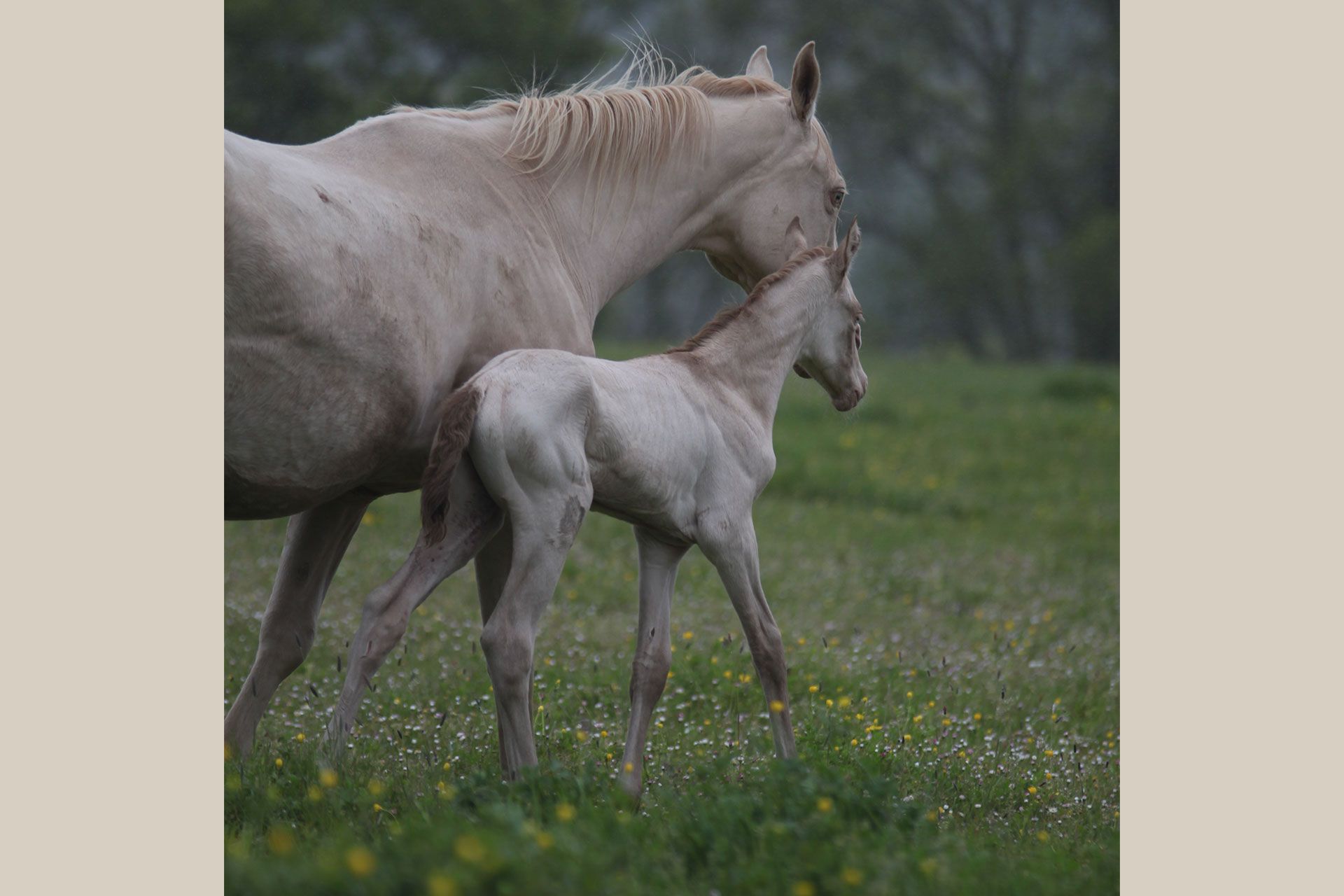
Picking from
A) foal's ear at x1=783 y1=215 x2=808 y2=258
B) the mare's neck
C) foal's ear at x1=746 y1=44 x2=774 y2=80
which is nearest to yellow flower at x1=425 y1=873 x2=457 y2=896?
the mare's neck

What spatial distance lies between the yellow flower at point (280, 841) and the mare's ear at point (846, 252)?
2.58m

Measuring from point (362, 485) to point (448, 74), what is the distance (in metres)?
17.9

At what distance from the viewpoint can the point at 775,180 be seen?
5.06 m

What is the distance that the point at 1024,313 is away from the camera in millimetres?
31781

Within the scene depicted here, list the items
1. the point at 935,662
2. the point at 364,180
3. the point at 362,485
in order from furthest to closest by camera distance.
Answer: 1. the point at 935,662
2. the point at 362,485
3. the point at 364,180

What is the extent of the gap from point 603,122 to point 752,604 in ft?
5.87

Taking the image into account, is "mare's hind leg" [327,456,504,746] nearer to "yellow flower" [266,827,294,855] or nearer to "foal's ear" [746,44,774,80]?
"yellow flower" [266,827,294,855]

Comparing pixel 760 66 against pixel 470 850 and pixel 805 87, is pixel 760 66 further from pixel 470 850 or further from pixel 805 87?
pixel 470 850

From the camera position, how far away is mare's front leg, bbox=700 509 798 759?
4.16 meters

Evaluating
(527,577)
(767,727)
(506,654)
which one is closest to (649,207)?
(527,577)

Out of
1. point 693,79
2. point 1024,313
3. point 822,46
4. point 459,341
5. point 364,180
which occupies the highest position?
point 822,46

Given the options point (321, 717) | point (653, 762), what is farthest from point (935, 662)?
point (321, 717)

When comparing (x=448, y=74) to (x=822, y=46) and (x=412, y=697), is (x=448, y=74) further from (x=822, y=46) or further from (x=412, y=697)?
(x=412, y=697)

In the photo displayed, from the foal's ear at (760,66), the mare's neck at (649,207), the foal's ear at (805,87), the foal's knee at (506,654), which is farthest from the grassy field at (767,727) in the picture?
the foal's ear at (760,66)
